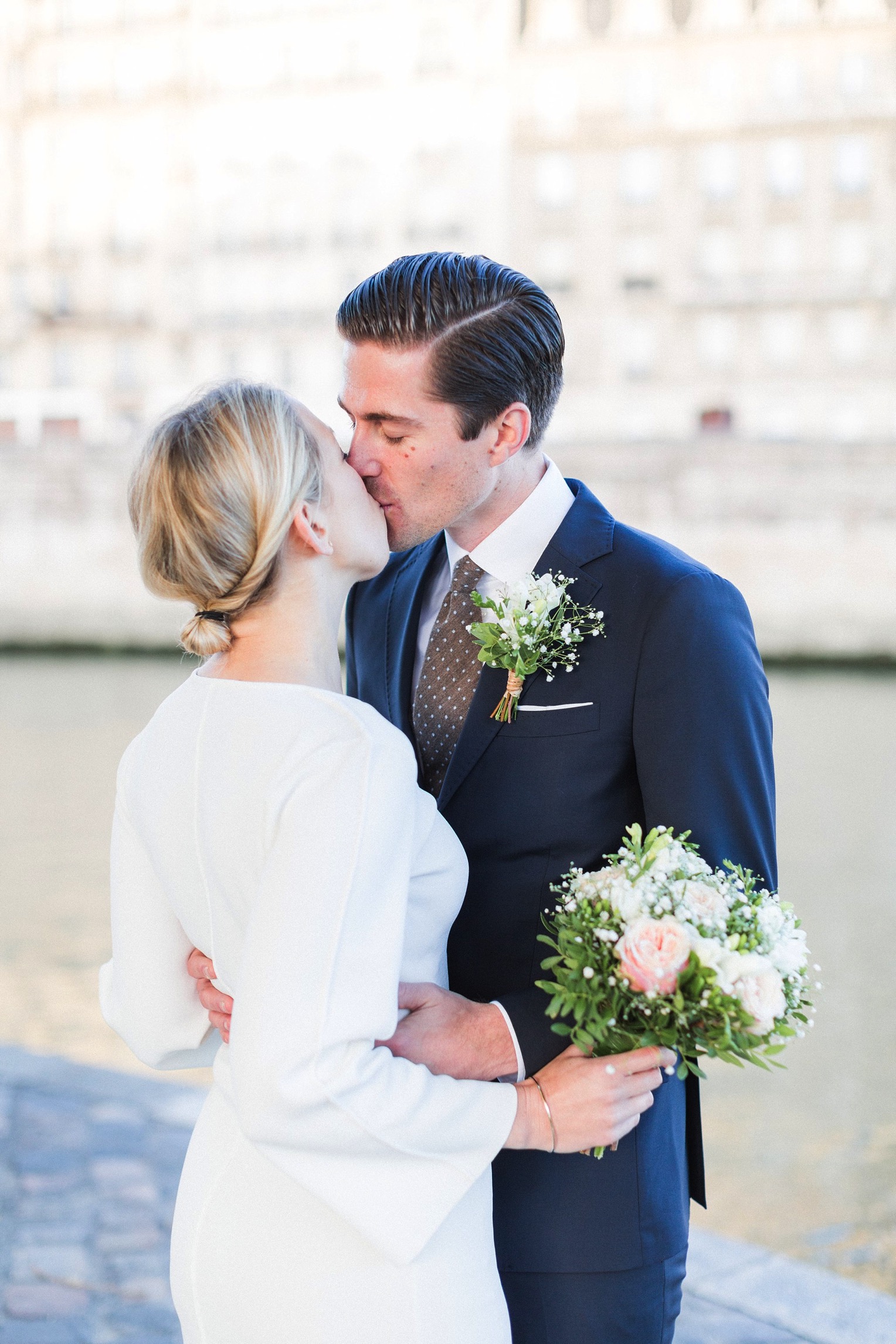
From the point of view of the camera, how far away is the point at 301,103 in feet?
137

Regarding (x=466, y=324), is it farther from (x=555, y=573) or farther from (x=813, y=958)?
(x=813, y=958)

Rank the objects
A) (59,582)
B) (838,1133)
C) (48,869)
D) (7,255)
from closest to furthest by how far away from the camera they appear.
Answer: (838,1133) → (48,869) → (59,582) → (7,255)

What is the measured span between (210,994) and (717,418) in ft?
127

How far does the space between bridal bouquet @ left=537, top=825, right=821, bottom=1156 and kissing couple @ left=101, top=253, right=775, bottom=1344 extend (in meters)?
0.08

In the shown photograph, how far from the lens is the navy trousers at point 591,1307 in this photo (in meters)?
1.93

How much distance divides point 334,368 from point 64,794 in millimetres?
31532

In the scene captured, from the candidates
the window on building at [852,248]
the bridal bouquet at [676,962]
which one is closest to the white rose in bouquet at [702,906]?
the bridal bouquet at [676,962]

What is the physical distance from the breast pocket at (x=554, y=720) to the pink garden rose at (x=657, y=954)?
495 millimetres

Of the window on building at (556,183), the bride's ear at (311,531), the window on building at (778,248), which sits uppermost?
the window on building at (556,183)

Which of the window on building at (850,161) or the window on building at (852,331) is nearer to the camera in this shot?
the window on building at (852,331)

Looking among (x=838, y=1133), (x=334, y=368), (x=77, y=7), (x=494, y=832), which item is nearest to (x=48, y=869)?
(x=838, y=1133)

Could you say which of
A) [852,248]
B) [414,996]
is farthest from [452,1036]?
[852,248]

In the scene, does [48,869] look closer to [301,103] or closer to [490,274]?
[490,274]

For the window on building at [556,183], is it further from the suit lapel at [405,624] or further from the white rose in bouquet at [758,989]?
the white rose in bouquet at [758,989]
